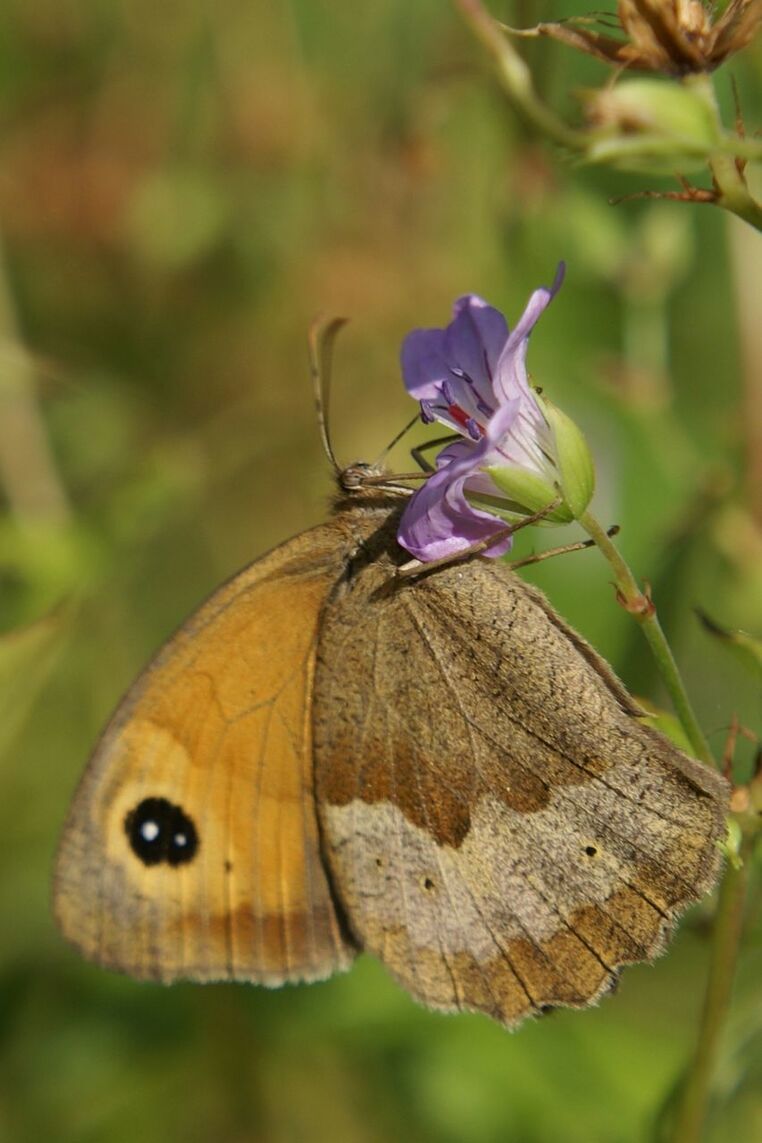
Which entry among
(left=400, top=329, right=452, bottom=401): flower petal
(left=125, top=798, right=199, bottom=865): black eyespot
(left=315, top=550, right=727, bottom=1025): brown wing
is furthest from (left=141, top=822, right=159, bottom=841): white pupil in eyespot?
(left=400, top=329, right=452, bottom=401): flower petal

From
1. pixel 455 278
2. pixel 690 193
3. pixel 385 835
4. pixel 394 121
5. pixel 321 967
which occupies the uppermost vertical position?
pixel 394 121

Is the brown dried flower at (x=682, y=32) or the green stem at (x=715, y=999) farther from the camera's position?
the green stem at (x=715, y=999)

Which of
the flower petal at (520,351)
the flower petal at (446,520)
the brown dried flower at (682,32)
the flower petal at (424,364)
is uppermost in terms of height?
the brown dried flower at (682,32)

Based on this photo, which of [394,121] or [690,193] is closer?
[690,193]

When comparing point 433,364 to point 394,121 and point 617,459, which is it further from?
point 394,121

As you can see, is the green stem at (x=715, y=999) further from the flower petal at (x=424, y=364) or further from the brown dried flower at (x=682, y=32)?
the brown dried flower at (x=682, y=32)

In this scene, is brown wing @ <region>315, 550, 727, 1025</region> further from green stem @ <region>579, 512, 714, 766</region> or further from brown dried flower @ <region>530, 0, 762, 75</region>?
brown dried flower @ <region>530, 0, 762, 75</region>

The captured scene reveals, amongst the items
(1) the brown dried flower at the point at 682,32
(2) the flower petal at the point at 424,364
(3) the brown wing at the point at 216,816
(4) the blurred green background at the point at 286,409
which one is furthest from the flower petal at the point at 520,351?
(4) the blurred green background at the point at 286,409

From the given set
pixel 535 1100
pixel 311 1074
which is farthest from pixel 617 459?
pixel 311 1074
